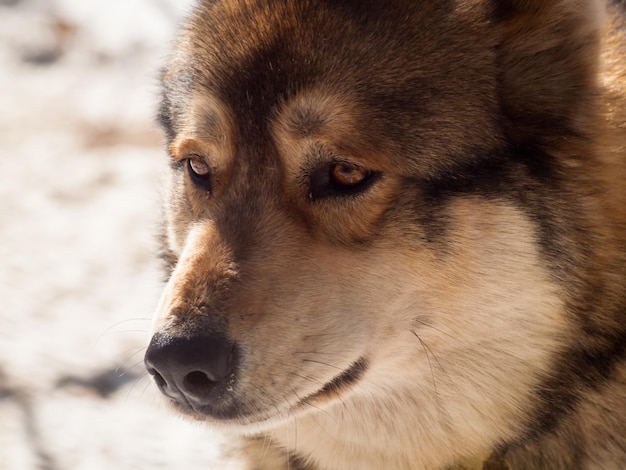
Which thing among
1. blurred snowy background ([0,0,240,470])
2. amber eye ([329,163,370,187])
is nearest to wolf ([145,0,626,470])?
amber eye ([329,163,370,187])

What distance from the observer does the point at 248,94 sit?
2488 mm

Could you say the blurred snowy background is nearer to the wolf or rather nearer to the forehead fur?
the forehead fur

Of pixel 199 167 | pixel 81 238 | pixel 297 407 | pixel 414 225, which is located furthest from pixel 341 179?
pixel 81 238

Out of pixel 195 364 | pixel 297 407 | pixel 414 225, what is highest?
pixel 414 225

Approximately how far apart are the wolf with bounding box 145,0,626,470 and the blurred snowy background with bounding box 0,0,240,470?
917 mm

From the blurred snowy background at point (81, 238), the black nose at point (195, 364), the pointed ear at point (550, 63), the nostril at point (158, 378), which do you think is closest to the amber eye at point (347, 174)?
the pointed ear at point (550, 63)

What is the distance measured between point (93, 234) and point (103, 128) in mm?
1174

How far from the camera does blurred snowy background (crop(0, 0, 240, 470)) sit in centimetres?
363

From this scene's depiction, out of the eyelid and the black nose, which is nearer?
the black nose

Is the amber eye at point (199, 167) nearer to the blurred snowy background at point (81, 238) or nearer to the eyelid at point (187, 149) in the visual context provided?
the eyelid at point (187, 149)

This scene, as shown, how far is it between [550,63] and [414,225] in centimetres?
60

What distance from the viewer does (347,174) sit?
241 cm

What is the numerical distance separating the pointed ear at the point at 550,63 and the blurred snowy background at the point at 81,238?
3.96ft

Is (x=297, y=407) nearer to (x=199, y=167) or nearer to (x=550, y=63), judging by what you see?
(x=199, y=167)
